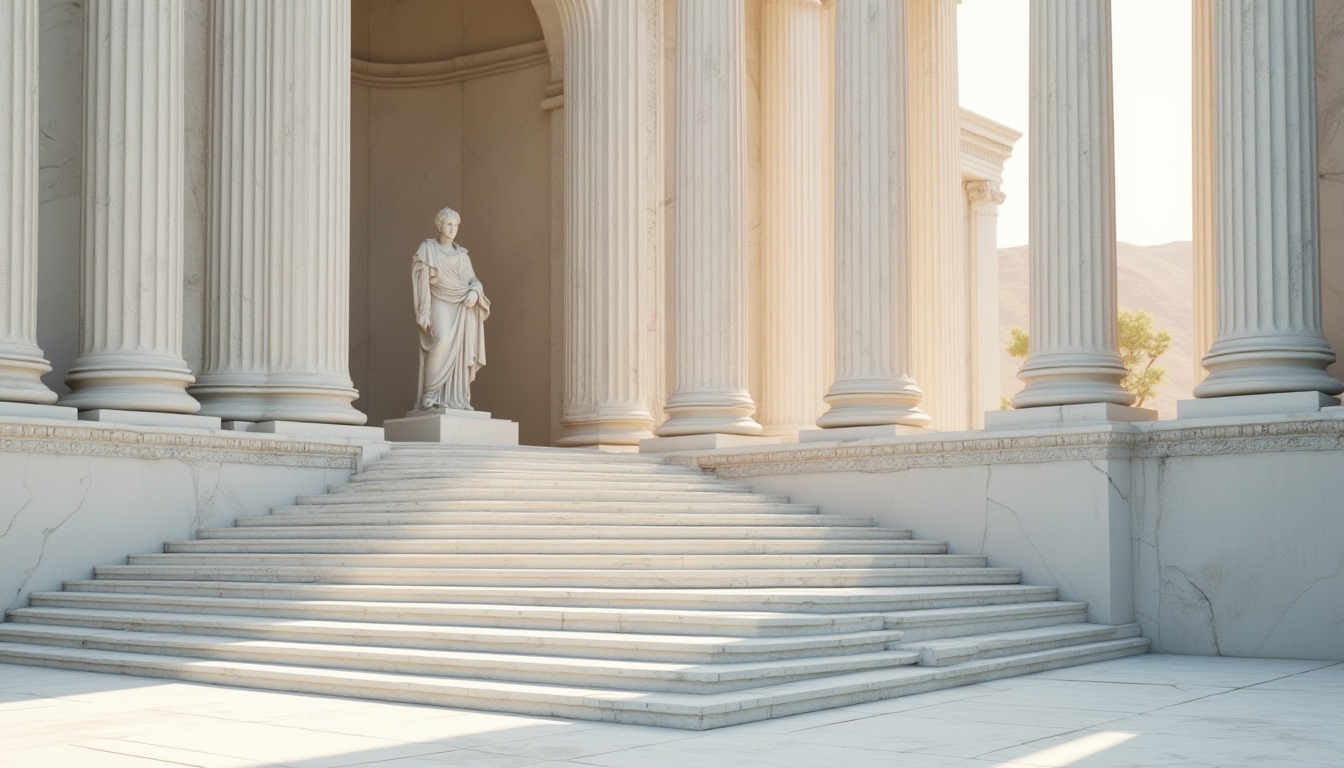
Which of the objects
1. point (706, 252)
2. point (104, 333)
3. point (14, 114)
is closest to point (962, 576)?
point (706, 252)

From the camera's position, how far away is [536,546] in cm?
2005

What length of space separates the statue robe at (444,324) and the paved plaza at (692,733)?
13.2 meters

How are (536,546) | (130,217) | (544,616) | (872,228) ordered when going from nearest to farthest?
1. (544,616)
2. (536,546)
3. (130,217)
4. (872,228)

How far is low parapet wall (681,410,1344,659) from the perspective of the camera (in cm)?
1978

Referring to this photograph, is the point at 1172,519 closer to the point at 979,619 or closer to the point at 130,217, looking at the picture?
the point at 979,619

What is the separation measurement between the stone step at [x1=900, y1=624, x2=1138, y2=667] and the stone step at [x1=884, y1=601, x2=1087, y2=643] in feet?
0.47

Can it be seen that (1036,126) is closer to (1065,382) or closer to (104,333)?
(1065,382)

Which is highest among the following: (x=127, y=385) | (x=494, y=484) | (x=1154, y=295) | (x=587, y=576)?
(x=1154, y=295)

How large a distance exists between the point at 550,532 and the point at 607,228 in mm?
12251

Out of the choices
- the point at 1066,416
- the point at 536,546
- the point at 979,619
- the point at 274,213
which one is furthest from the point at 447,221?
the point at 979,619

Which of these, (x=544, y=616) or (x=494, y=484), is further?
(x=494, y=484)

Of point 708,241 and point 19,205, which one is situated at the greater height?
point 708,241

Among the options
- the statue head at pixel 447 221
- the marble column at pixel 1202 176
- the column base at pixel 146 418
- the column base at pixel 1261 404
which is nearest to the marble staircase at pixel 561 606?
the column base at pixel 146 418

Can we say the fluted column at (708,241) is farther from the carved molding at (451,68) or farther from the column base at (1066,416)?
the carved molding at (451,68)
